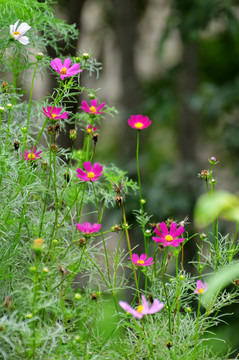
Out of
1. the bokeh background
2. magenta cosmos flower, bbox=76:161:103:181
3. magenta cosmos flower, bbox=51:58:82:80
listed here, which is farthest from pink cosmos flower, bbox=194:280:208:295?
the bokeh background

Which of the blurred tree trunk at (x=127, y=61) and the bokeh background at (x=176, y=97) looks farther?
the blurred tree trunk at (x=127, y=61)

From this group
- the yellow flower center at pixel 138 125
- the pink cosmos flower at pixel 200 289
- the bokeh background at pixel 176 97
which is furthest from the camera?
the bokeh background at pixel 176 97

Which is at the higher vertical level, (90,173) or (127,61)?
(127,61)

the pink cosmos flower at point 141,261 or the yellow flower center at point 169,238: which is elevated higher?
the yellow flower center at point 169,238

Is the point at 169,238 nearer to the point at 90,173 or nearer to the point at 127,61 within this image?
the point at 90,173

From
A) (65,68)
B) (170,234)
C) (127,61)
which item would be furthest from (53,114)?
(127,61)

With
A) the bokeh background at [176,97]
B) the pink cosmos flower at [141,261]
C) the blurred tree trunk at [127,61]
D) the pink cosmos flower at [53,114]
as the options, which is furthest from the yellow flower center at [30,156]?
the blurred tree trunk at [127,61]

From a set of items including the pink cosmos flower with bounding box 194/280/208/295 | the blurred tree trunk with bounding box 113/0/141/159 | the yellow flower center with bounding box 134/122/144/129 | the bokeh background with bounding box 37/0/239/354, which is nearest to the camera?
the pink cosmos flower with bounding box 194/280/208/295

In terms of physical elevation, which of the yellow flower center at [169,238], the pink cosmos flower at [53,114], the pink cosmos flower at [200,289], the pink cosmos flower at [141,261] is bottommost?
the pink cosmos flower at [200,289]

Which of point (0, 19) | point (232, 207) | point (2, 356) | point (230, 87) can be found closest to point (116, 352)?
point (2, 356)

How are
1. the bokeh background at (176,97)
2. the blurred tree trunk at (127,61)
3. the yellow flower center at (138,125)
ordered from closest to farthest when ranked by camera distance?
the yellow flower center at (138,125), the bokeh background at (176,97), the blurred tree trunk at (127,61)

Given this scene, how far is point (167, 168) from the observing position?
2545 millimetres

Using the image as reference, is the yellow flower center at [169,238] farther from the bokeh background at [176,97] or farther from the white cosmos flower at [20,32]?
the bokeh background at [176,97]

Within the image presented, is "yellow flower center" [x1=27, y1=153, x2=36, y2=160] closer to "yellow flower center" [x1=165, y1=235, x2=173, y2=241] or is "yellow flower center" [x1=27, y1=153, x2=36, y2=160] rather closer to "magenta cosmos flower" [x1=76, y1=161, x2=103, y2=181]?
"magenta cosmos flower" [x1=76, y1=161, x2=103, y2=181]
